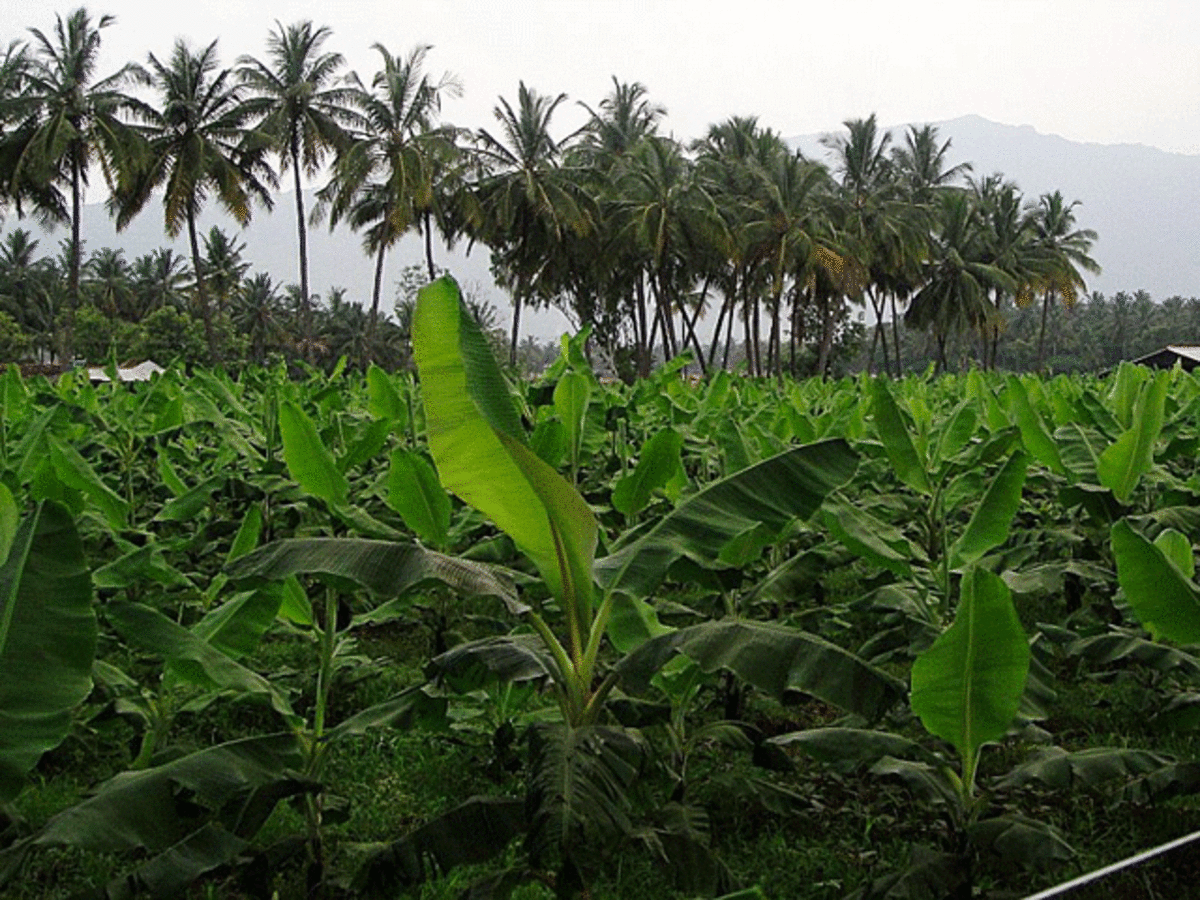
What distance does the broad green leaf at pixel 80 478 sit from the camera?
2920 millimetres

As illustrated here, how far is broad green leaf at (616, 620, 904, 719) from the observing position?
6.46ft

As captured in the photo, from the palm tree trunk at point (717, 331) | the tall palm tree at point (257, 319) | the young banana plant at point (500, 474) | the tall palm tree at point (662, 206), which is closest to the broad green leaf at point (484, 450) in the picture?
the young banana plant at point (500, 474)

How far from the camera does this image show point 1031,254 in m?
53.2

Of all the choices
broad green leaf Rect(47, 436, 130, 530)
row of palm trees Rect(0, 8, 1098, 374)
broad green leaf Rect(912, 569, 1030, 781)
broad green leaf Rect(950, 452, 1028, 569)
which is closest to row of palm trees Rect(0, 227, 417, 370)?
row of palm trees Rect(0, 8, 1098, 374)

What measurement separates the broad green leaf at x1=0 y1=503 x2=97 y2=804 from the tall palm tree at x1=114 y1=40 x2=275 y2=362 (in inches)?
1483

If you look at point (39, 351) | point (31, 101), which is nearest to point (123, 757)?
point (31, 101)

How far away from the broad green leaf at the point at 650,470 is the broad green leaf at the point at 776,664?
0.92 m

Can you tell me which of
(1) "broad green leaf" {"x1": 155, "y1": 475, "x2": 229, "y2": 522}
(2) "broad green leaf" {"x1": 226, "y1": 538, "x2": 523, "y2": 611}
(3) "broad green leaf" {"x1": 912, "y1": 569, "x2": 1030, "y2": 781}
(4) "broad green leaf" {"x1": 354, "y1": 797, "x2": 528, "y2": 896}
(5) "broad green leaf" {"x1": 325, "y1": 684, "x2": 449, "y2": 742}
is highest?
(1) "broad green leaf" {"x1": 155, "y1": 475, "x2": 229, "y2": 522}

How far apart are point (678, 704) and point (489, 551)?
76cm

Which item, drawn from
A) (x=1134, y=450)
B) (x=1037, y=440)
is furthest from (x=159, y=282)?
(x=1134, y=450)

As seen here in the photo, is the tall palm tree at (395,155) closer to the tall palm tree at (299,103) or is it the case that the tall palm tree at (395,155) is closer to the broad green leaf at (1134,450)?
the tall palm tree at (299,103)

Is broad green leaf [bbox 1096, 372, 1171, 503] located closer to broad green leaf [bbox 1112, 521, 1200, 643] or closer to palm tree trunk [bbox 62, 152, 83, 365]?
broad green leaf [bbox 1112, 521, 1200, 643]

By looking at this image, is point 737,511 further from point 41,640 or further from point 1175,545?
point 41,640

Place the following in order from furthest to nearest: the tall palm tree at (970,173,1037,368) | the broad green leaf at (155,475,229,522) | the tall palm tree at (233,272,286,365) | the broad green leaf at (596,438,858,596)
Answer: the tall palm tree at (233,272,286,365) < the tall palm tree at (970,173,1037,368) < the broad green leaf at (155,475,229,522) < the broad green leaf at (596,438,858,596)
